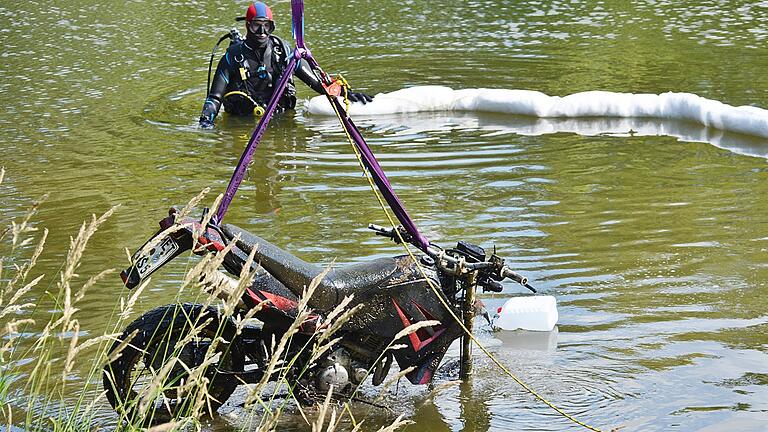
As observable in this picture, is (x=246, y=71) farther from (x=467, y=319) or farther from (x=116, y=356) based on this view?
(x=116, y=356)

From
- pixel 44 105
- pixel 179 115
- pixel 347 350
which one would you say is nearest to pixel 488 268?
pixel 347 350

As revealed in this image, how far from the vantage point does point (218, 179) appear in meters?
9.48

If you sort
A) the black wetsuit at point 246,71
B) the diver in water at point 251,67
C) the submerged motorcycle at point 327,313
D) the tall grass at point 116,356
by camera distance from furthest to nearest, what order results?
the black wetsuit at point 246,71 < the diver in water at point 251,67 < the submerged motorcycle at point 327,313 < the tall grass at point 116,356

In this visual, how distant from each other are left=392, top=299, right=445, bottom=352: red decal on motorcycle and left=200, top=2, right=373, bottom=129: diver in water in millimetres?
6510

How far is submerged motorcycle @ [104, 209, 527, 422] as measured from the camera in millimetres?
4699

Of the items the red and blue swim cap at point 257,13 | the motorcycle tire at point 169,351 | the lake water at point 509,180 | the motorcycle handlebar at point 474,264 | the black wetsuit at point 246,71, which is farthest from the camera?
the black wetsuit at point 246,71

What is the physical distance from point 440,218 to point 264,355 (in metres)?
3.38

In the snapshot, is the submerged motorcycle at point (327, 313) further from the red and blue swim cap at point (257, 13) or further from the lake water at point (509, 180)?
the red and blue swim cap at point (257, 13)

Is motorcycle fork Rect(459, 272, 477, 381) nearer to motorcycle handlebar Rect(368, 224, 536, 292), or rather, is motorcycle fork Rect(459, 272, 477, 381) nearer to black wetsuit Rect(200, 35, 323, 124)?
motorcycle handlebar Rect(368, 224, 536, 292)

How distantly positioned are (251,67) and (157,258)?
734cm

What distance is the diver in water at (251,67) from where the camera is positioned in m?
11.3

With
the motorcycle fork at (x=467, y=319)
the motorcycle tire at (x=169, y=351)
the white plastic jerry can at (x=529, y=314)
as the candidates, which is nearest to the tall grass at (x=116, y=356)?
the motorcycle tire at (x=169, y=351)

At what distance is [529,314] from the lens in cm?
601

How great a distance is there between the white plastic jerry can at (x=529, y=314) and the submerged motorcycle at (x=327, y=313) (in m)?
0.96
